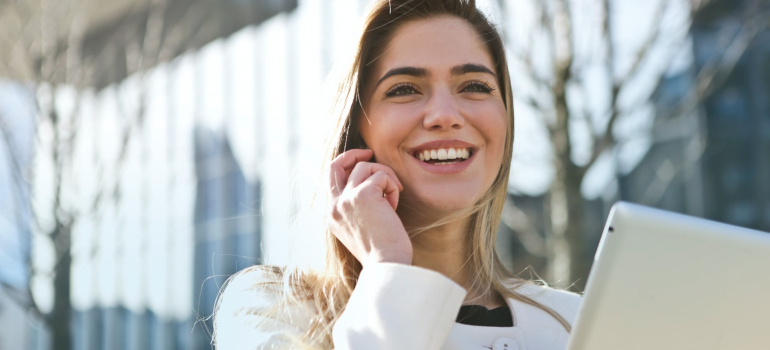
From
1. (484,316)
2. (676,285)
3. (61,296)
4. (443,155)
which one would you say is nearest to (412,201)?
(443,155)

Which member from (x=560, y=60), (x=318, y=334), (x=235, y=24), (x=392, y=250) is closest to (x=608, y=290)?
(x=392, y=250)

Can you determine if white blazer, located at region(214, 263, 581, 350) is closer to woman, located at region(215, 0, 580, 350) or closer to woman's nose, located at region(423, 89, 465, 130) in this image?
woman, located at region(215, 0, 580, 350)

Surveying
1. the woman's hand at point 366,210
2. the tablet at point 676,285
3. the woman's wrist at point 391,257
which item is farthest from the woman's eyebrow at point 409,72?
the tablet at point 676,285

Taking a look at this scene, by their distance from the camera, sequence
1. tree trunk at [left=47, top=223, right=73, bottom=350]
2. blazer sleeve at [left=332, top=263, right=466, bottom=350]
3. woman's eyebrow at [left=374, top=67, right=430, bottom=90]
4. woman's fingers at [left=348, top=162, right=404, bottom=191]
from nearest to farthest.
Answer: blazer sleeve at [left=332, top=263, right=466, bottom=350], woman's fingers at [left=348, top=162, right=404, bottom=191], woman's eyebrow at [left=374, top=67, right=430, bottom=90], tree trunk at [left=47, top=223, right=73, bottom=350]

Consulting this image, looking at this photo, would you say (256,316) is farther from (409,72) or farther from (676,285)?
(676,285)

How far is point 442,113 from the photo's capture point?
6.59 feet

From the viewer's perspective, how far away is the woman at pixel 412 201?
183 centimetres

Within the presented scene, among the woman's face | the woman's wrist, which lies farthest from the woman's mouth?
the woman's wrist

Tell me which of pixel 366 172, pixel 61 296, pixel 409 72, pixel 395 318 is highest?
pixel 409 72

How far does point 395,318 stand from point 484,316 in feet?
2.09

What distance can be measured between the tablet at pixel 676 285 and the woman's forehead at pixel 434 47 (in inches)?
41.9

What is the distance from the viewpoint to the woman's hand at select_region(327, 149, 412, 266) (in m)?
1.77

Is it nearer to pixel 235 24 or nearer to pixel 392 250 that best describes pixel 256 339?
pixel 392 250

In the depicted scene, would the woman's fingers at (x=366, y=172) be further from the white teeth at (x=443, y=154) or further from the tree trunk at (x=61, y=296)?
the tree trunk at (x=61, y=296)
